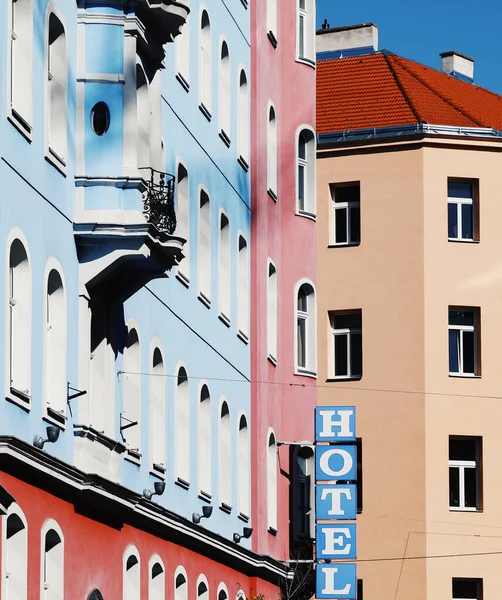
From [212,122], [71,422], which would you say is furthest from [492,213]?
[71,422]

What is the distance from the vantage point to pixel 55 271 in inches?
980

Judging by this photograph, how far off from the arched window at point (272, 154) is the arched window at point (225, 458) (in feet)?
21.9

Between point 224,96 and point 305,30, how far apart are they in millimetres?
8859

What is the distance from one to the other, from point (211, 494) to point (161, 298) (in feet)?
17.2

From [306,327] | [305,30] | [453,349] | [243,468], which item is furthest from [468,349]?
[243,468]

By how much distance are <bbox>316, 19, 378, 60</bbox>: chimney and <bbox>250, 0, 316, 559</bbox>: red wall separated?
12624mm

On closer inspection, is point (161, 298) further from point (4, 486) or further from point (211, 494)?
point (4, 486)

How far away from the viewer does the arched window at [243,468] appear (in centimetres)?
3797

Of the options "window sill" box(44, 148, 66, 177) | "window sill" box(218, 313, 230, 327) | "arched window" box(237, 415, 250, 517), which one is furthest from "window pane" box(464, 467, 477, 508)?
"window sill" box(44, 148, 66, 177)

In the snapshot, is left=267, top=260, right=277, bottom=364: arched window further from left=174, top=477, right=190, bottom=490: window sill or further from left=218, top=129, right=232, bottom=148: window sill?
left=174, top=477, right=190, bottom=490: window sill

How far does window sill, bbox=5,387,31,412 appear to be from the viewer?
2236cm

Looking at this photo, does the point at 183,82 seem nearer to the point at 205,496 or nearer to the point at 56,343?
the point at 205,496

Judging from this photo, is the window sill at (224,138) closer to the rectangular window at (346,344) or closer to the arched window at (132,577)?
the arched window at (132,577)

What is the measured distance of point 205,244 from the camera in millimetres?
35156
